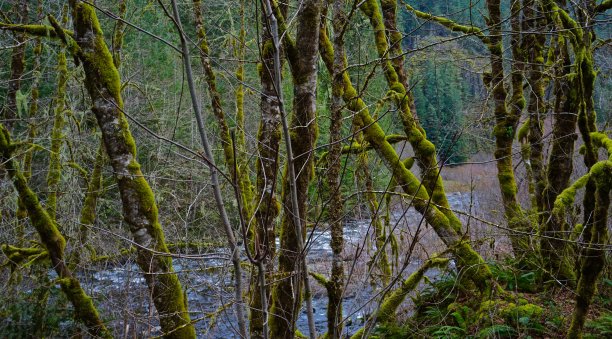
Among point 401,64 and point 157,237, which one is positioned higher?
point 401,64

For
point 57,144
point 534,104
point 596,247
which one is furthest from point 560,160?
point 57,144

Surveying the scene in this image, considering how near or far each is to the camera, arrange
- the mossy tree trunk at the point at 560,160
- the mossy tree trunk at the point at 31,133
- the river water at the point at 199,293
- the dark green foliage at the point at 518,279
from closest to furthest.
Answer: the river water at the point at 199,293 < the mossy tree trunk at the point at 560,160 < the dark green foliage at the point at 518,279 < the mossy tree trunk at the point at 31,133

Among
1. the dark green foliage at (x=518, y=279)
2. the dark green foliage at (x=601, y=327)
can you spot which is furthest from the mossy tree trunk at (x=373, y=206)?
the dark green foliage at (x=601, y=327)

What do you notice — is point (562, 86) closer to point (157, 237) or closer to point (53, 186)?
point (157, 237)

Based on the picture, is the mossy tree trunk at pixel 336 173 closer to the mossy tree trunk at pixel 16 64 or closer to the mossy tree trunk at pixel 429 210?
the mossy tree trunk at pixel 429 210

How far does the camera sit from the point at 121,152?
145 inches

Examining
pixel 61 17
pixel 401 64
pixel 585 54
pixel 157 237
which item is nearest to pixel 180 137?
pixel 61 17

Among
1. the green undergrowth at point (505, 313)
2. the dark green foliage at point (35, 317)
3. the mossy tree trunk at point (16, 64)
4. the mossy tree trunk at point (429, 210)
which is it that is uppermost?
the mossy tree trunk at point (16, 64)

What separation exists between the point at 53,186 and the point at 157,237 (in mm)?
3602

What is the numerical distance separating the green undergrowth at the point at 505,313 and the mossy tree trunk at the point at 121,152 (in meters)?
1.99

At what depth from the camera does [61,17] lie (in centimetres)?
764

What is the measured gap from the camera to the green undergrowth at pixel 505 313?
15.1 ft

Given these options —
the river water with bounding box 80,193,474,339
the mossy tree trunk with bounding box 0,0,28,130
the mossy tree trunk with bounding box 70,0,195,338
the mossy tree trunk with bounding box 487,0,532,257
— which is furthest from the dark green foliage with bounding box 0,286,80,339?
the mossy tree trunk with bounding box 487,0,532,257

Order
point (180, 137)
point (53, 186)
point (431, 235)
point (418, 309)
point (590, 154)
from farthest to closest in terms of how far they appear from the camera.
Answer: point (180, 137) → point (431, 235) → point (53, 186) → point (418, 309) → point (590, 154)
